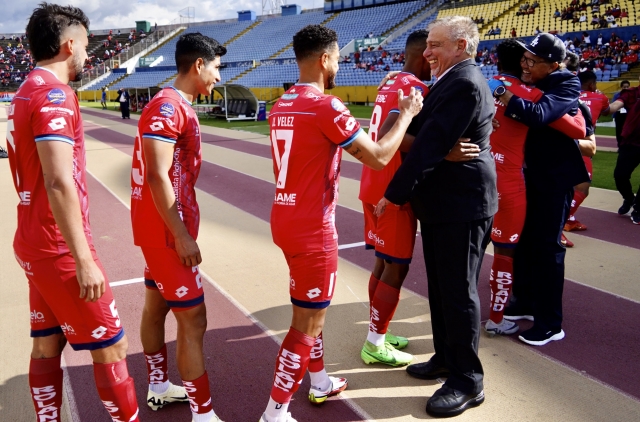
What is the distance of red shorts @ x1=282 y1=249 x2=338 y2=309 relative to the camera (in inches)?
107

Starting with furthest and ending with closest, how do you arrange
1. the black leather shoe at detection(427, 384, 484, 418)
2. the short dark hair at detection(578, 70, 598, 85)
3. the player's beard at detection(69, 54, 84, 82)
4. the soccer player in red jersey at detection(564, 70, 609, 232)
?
the short dark hair at detection(578, 70, 598, 85)
the soccer player in red jersey at detection(564, 70, 609, 232)
the black leather shoe at detection(427, 384, 484, 418)
the player's beard at detection(69, 54, 84, 82)

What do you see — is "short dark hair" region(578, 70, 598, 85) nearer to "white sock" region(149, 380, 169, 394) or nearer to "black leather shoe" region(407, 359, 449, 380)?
"black leather shoe" region(407, 359, 449, 380)

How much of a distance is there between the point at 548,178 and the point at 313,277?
2194mm

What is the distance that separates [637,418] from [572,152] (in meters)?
1.88

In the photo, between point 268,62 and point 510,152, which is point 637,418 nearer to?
point 510,152

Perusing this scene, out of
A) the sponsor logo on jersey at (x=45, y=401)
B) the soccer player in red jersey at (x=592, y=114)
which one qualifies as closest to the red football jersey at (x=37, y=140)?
the sponsor logo on jersey at (x=45, y=401)

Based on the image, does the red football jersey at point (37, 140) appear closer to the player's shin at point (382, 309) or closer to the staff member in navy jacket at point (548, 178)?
the player's shin at point (382, 309)

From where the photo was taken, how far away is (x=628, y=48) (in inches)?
976

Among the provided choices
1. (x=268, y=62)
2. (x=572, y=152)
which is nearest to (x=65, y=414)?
(x=572, y=152)

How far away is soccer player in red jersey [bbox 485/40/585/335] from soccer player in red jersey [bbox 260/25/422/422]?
1.30m

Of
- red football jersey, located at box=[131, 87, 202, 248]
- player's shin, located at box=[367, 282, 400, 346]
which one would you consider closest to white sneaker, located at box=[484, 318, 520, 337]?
player's shin, located at box=[367, 282, 400, 346]

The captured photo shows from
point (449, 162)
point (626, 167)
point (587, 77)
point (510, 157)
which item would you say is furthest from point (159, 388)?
point (587, 77)

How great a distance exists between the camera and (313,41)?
2.72 m

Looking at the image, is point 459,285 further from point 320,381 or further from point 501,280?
point 501,280
